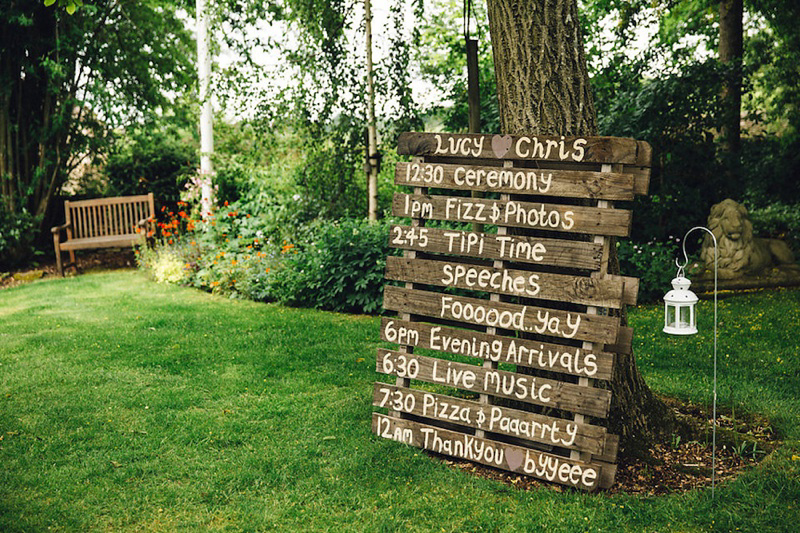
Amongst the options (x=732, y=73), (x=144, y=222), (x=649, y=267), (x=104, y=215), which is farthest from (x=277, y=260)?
(x=732, y=73)

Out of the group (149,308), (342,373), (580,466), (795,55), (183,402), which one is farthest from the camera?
(795,55)

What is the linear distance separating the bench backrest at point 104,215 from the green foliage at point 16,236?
2.12ft

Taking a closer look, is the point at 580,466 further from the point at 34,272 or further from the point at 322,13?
the point at 34,272

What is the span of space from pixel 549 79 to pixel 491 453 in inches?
87.4

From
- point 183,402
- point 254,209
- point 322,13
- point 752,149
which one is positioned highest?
point 322,13

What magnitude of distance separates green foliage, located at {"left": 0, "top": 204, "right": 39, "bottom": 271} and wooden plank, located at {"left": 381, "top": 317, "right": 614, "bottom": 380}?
31.6 ft

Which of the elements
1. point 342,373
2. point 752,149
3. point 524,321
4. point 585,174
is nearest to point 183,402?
point 342,373

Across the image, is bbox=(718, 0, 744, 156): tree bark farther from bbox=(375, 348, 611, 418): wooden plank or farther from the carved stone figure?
bbox=(375, 348, 611, 418): wooden plank

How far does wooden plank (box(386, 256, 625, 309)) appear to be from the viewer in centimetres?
358

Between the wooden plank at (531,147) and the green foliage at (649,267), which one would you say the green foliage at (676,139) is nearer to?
the green foliage at (649,267)

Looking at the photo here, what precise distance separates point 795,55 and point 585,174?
12154mm

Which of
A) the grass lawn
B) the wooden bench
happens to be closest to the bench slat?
the wooden bench

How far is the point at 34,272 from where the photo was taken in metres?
11.5

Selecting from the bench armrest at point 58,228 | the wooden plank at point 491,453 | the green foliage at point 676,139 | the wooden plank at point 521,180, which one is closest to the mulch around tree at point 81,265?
the bench armrest at point 58,228
